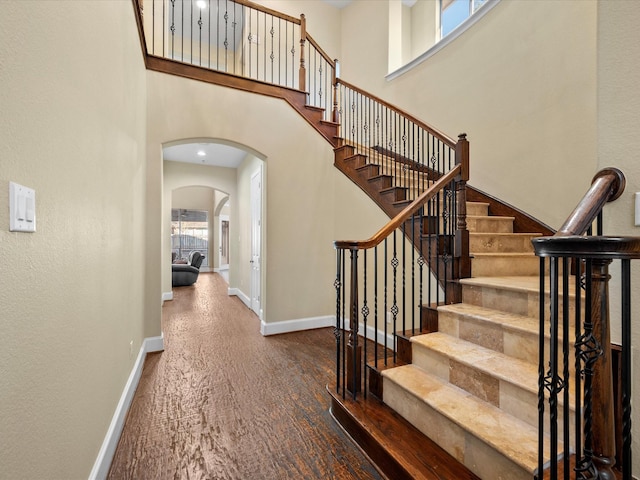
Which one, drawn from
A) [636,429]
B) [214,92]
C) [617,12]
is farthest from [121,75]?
[636,429]

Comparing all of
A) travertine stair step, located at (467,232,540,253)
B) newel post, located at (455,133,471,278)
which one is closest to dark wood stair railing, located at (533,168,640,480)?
newel post, located at (455,133,471,278)

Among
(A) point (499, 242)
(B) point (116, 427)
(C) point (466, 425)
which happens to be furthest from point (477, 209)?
(B) point (116, 427)

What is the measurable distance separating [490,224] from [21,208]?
3596mm

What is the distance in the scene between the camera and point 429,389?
1870mm

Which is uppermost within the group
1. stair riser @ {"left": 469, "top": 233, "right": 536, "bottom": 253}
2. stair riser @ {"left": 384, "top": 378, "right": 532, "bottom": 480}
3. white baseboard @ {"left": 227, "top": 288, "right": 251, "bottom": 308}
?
stair riser @ {"left": 469, "top": 233, "right": 536, "bottom": 253}

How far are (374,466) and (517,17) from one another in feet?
14.5

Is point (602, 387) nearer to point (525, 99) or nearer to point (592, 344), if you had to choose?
point (592, 344)

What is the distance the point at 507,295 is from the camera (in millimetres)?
2168

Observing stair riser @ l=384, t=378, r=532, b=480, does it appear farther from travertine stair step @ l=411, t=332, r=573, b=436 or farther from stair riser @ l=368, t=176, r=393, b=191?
→ stair riser @ l=368, t=176, r=393, b=191

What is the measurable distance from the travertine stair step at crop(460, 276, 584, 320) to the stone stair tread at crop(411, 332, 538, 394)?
0.36 meters

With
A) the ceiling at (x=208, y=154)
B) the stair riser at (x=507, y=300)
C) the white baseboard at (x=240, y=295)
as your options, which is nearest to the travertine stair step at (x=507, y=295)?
the stair riser at (x=507, y=300)

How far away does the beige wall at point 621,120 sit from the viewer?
1365mm

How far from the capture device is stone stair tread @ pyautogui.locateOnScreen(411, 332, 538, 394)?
1593 mm

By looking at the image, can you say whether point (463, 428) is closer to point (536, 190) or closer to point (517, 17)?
point (536, 190)
